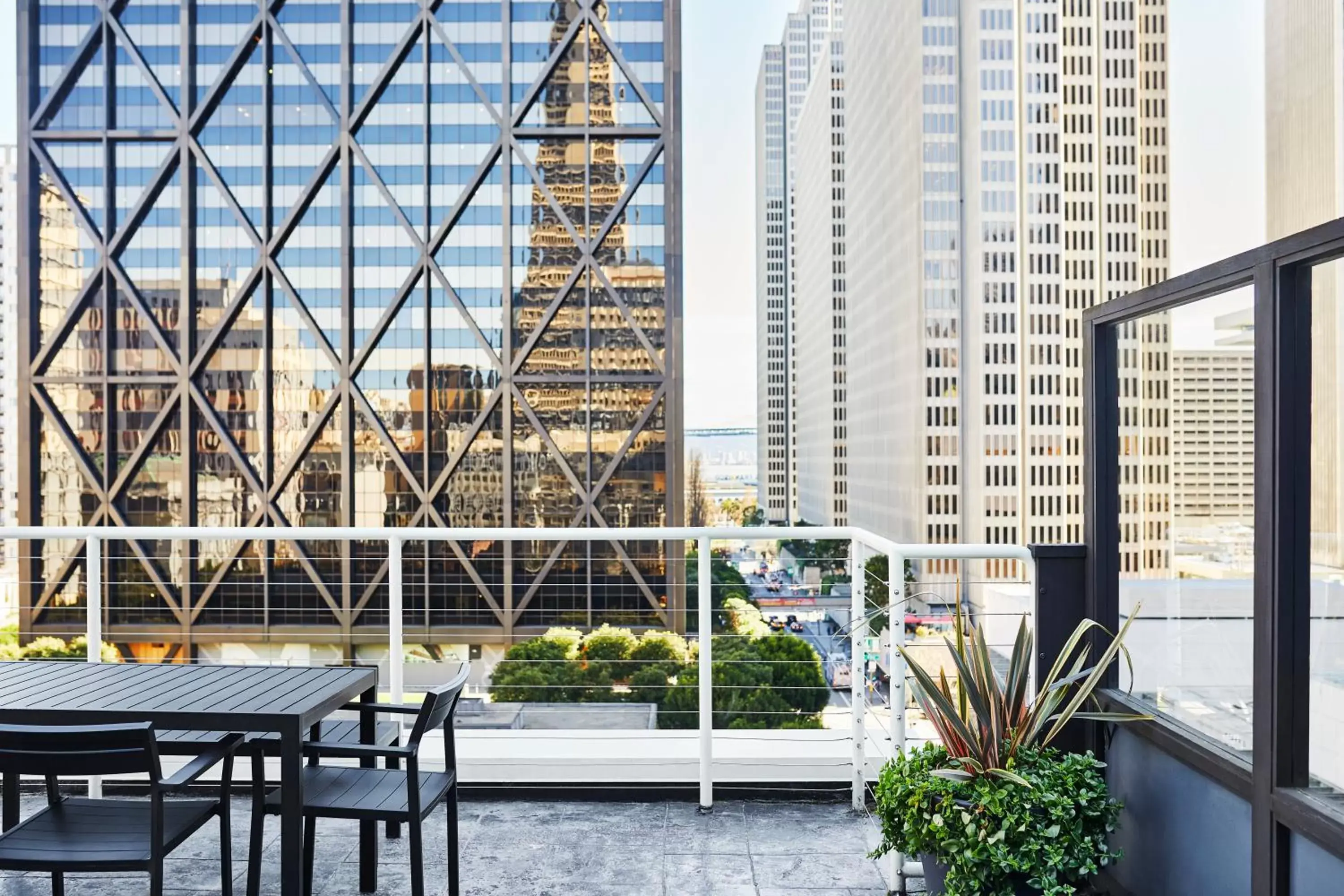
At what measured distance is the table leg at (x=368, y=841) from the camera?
2.27 meters

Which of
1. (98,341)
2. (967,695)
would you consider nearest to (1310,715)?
(967,695)

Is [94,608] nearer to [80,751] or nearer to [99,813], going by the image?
[99,813]

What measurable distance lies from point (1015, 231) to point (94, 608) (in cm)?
→ 5016

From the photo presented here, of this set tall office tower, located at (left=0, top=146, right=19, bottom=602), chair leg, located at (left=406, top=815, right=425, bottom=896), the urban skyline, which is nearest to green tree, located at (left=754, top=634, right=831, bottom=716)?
chair leg, located at (left=406, top=815, right=425, bottom=896)

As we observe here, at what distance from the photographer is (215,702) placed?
1.97m

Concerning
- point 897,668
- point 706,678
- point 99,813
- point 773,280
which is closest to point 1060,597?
point 897,668

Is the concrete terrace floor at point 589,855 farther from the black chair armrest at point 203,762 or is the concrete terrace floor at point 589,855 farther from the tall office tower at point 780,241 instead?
the tall office tower at point 780,241

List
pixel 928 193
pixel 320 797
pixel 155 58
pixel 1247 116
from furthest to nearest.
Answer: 1. pixel 928 193
2. pixel 155 58
3. pixel 1247 116
4. pixel 320 797

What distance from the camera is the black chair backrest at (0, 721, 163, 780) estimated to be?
159 centimetres

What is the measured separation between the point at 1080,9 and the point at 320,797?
2170 inches

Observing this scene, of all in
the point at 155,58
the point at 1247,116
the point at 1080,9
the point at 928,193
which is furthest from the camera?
the point at 928,193

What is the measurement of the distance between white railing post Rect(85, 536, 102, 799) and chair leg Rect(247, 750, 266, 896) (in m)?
1.25

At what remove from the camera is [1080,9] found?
46.2 meters

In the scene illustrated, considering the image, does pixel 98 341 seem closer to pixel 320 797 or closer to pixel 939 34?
pixel 320 797
